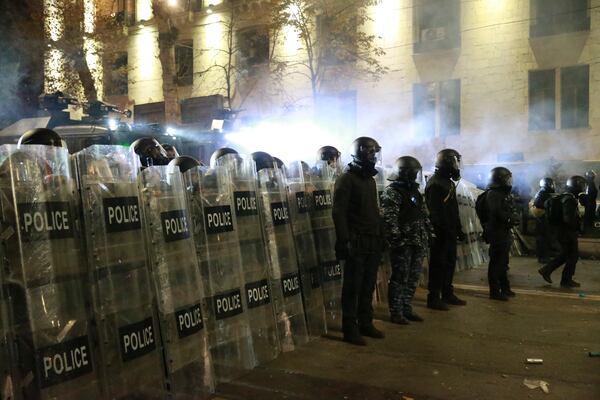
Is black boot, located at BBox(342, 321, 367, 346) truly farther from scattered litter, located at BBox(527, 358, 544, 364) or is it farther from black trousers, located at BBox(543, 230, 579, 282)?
black trousers, located at BBox(543, 230, 579, 282)

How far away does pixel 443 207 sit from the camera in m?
7.21

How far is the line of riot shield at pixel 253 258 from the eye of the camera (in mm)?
4840

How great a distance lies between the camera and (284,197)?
18.4ft

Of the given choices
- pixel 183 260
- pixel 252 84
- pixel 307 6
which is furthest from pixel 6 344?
pixel 252 84

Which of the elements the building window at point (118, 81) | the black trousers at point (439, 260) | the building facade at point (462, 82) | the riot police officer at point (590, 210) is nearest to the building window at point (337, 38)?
the building facade at point (462, 82)

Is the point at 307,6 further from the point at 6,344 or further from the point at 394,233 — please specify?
the point at 6,344

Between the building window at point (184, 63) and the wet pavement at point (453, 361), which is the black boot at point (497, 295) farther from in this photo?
the building window at point (184, 63)

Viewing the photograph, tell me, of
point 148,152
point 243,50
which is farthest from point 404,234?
point 243,50

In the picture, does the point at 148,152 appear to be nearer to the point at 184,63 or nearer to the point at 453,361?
the point at 453,361

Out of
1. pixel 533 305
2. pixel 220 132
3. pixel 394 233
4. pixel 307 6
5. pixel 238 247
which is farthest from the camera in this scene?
pixel 307 6

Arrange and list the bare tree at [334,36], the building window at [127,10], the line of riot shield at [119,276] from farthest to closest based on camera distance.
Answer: the building window at [127,10] < the bare tree at [334,36] < the line of riot shield at [119,276]

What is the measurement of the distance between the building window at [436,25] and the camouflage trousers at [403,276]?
782 inches

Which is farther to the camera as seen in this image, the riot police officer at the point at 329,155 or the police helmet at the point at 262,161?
the riot police officer at the point at 329,155

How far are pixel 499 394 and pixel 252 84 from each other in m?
26.4
